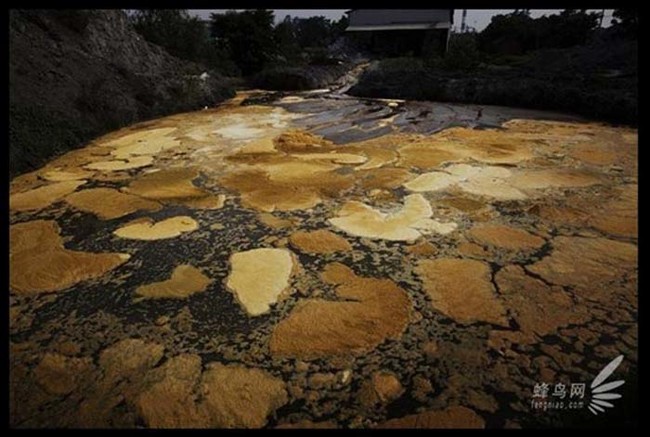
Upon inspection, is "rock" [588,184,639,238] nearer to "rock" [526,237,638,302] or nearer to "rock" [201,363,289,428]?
"rock" [526,237,638,302]

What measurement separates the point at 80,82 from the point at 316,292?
559cm

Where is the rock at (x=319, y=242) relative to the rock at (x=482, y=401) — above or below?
above

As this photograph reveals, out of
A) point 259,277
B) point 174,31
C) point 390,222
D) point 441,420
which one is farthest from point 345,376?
point 174,31

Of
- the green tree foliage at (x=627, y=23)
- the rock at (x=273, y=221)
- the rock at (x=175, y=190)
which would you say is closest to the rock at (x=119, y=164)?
the rock at (x=175, y=190)

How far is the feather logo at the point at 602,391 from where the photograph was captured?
129cm

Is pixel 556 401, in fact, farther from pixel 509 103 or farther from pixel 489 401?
pixel 509 103

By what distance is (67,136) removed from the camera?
454 centimetres

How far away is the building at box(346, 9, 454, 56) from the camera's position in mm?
20822

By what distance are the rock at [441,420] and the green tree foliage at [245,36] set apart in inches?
572

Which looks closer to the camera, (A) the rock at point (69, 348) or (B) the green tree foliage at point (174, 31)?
(A) the rock at point (69, 348)

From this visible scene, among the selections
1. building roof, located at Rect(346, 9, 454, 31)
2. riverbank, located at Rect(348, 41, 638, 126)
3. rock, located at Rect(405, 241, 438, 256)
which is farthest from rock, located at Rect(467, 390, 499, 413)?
building roof, located at Rect(346, 9, 454, 31)

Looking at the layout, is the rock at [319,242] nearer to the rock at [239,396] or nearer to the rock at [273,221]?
the rock at [273,221]

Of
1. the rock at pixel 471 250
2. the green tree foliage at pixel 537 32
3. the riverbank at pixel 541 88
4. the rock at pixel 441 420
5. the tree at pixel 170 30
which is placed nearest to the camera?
the rock at pixel 441 420
